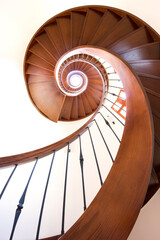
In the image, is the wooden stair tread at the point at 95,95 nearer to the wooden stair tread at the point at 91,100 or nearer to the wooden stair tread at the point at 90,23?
the wooden stair tread at the point at 91,100

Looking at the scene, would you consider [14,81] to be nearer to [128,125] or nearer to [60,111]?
[60,111]

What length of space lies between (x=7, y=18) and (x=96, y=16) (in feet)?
7.04

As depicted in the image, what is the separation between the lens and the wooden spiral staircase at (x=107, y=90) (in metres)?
0.79

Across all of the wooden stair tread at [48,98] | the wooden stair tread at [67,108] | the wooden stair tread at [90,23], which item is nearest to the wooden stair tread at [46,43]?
the wooden stair tread at [90,23]

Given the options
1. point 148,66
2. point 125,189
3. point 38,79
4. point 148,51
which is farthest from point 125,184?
point 38,79

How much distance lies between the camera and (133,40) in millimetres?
2438

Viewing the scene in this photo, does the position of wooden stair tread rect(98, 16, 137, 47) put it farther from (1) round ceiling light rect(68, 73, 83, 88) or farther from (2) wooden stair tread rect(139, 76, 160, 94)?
(1) round ceiling light rect(68, 73, 83, 88)

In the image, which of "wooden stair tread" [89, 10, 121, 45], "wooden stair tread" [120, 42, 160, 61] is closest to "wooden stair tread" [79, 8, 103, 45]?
"wooden stair tread" [89, 10, 121, 45]

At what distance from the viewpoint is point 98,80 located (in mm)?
5031

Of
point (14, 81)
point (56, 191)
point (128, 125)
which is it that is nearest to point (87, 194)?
point (56, 191)

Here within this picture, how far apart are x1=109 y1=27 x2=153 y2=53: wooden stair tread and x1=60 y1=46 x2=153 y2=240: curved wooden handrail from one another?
64.4 inches

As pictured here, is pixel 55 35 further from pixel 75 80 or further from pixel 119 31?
pixel 75 80

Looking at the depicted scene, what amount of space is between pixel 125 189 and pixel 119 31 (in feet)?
9.88

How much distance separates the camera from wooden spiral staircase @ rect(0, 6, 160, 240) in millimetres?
792
